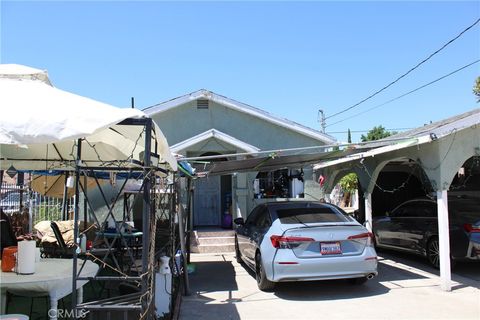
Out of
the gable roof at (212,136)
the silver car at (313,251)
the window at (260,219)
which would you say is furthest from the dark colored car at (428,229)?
the gable roof at (212,136)

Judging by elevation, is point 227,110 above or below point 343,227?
above

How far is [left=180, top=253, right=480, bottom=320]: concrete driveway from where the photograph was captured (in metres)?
6.65

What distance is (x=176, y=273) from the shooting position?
8.77 m

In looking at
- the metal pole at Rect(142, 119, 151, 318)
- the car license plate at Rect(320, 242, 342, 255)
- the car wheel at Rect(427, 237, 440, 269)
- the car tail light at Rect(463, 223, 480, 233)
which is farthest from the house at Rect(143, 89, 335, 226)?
the metal pole at Rect(142, 119, 151, 318)

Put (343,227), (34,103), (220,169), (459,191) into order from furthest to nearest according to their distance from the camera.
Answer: (459,191), (220,169), (343,227), (34,103)

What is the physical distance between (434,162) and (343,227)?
2.07 metres

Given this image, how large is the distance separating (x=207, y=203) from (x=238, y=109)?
3.49 meters

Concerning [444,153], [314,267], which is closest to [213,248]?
[314,267]

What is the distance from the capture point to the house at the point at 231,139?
578 inches

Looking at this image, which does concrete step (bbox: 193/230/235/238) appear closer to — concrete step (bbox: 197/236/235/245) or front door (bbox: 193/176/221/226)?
concrete step (bbox: 197/236/235/245)

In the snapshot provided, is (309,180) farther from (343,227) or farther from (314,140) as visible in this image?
(343,227)

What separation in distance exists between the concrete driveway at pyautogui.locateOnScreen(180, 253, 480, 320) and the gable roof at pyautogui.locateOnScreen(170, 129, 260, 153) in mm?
5197

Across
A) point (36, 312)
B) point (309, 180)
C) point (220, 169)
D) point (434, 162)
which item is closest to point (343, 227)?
point (434, 162)

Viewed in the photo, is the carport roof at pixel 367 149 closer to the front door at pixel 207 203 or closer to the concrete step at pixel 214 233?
the concrete step at pixel 214 233
